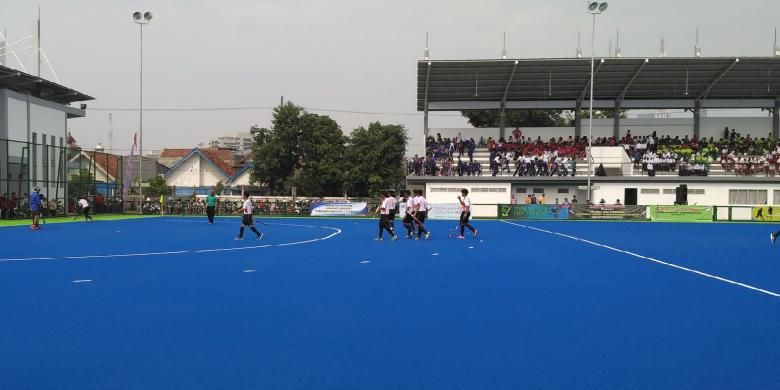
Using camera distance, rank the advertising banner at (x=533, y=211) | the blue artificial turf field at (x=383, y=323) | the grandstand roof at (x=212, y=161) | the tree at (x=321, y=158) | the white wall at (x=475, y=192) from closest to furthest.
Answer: the blue artificial turf field at (x=383, y=323) < the advertising banner at (x=533, y=211) < the white wall at (x=475, y=192) < the tree at (x=321, y=158) < the grandstand roof at (x=212, y=161)

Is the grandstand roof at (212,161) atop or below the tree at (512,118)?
below

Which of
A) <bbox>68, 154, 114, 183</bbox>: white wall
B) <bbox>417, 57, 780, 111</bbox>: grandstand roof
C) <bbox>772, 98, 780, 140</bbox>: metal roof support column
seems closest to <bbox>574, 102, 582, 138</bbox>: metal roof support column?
<bbox>417, 57, 780, 111</bbox>: grandstand roof

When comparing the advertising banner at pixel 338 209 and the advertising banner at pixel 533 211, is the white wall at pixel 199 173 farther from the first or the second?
the advertising banner at pixel 533 211

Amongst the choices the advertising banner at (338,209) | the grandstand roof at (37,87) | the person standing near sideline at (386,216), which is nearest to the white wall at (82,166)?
the grandstand roof at (37,87)

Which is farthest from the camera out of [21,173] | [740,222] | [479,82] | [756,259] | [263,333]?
[479,82]

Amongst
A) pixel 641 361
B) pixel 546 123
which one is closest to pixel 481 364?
pixel 641 361

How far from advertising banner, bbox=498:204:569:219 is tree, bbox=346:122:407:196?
1580cm

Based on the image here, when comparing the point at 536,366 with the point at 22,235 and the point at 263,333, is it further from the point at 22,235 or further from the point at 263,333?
the point at 22,235

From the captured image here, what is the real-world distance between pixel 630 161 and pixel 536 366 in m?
47.7

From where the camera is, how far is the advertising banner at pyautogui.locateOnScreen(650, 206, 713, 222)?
42.7 m

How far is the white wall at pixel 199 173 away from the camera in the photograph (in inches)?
3046

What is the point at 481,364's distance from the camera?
6137 mm

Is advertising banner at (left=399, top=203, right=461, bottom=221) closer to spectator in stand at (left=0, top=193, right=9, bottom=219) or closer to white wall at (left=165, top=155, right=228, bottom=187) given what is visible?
spectator in stand at (left=0, top=193, right=9, bottom=219)

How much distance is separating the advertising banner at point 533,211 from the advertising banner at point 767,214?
44.1ft
